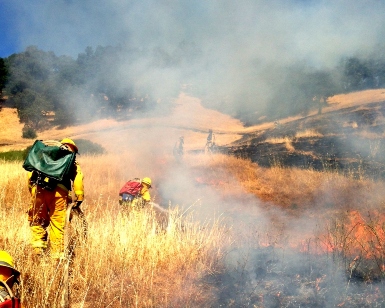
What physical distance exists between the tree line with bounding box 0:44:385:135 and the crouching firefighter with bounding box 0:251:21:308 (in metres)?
11.9

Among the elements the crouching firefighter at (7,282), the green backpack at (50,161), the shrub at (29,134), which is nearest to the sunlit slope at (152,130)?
the shrub at (29,134)

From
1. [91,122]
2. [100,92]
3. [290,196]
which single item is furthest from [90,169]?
[91,122]

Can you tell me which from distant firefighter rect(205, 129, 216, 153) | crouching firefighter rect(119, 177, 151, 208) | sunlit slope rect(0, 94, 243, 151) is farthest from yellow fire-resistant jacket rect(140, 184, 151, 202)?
sunlit slope rect(0, 94, 243, 151)

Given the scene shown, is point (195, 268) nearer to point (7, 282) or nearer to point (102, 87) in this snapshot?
point (7, 282)

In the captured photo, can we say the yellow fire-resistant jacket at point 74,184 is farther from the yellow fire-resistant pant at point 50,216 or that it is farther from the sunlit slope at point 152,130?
the sunlit slope at point 152,130

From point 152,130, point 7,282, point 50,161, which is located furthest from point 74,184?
point 152,130

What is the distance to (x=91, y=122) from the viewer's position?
2745 cm

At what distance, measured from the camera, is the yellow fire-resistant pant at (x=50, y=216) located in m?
2.89

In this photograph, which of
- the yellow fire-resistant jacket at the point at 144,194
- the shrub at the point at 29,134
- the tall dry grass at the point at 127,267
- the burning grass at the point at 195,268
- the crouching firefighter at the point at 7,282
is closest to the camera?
the crouching firefighter at the point at 7,282

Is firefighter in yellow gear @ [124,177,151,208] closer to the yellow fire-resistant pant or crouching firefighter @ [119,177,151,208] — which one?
crouching firefighter @ [119,177,151,208]

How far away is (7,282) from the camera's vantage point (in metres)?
1.69

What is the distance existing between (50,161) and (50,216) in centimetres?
63

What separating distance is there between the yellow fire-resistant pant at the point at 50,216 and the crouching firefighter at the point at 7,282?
1202 millimetres

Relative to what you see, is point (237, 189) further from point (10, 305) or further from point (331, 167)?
point (10, 305)
